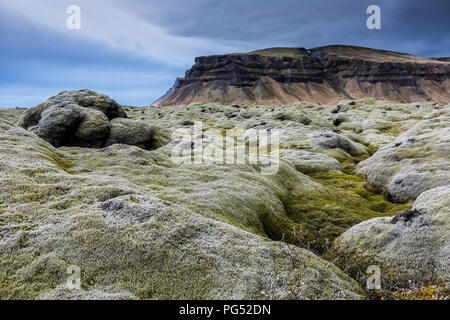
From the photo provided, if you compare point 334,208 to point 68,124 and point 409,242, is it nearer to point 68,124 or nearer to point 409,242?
point 409,242

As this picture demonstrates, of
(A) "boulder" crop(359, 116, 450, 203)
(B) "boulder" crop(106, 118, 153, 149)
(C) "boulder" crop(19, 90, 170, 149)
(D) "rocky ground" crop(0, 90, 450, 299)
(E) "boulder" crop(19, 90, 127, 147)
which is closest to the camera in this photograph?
(D) "rocky ground" crop(0, 90, 450, 299)

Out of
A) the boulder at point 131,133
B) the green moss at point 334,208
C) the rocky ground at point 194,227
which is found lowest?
the green moss at point 334,208

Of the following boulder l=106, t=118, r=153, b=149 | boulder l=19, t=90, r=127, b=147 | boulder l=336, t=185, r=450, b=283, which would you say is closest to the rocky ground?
boulder l=336, t=185, r=450, b=283

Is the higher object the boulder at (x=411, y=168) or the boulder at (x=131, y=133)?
the boulder at (x=131, y=133)

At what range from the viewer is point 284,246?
498 inches

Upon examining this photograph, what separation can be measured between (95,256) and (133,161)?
51.7ft

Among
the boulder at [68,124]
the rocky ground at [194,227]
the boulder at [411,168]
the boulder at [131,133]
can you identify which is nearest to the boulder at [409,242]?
the rocky ground at [194,227]

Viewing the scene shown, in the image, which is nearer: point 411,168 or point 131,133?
point 411,168

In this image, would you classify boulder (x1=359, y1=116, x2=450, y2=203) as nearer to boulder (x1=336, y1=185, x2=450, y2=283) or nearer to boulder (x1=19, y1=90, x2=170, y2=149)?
boulder (x1=336, y1=185, x2=450, y2=283)

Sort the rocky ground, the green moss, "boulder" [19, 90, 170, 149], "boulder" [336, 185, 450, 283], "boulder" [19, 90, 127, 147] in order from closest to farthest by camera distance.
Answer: the rocky ground < "boulder" [336, 185, 450, 283] < the green moss < "boulder" [19, 90, 127, 147] < "boulder" [19, 90, 170, 149]

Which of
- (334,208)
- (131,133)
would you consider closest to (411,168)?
(334,208)

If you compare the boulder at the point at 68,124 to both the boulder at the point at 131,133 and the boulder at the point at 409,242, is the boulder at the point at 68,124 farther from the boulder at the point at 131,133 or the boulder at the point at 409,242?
the boulder at the point at 409,242

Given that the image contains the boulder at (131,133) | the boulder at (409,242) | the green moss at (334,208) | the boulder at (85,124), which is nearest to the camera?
the boulder at (409,242)

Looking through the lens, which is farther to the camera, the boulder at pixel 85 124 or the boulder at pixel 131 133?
the boulder at pixel 131 133
